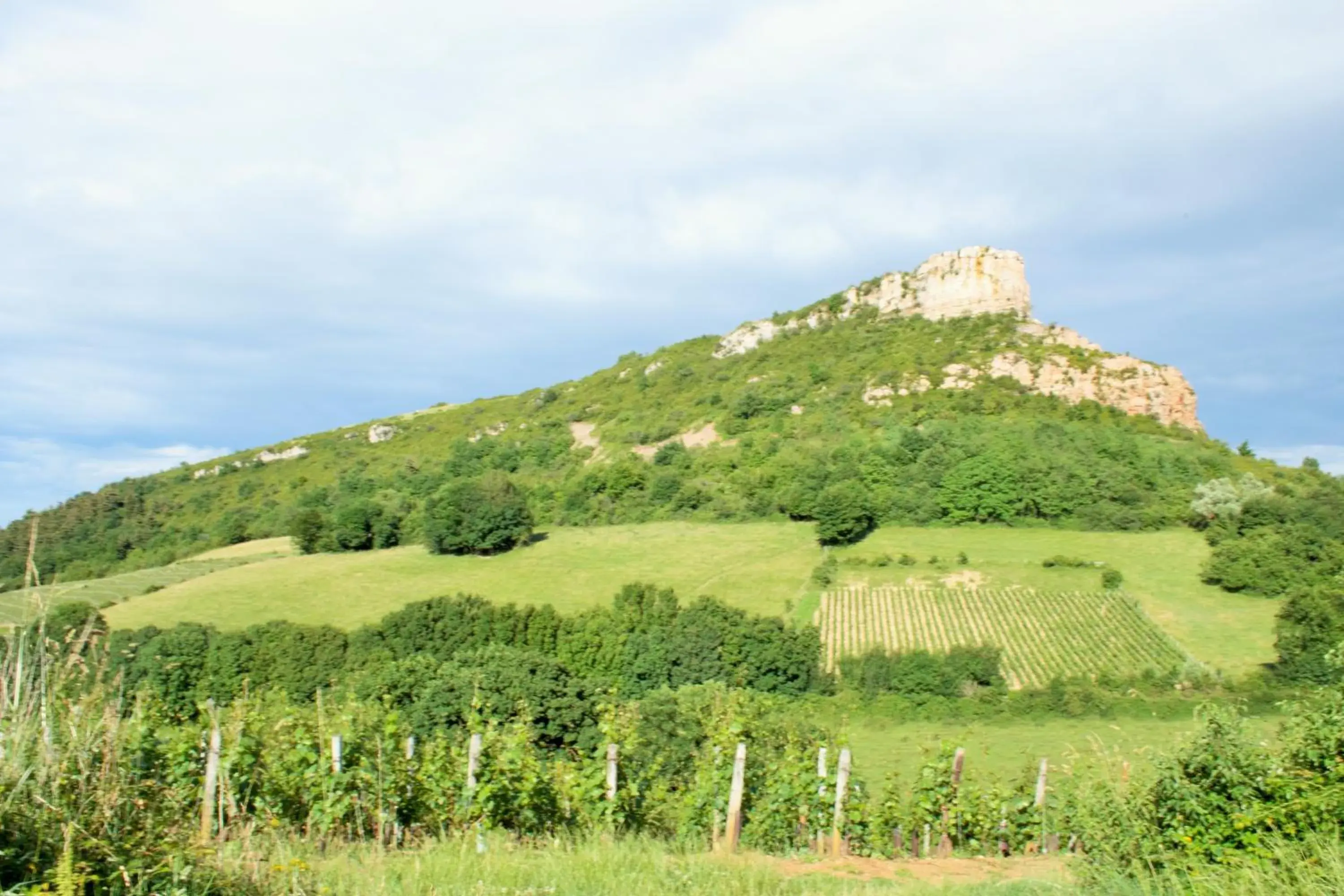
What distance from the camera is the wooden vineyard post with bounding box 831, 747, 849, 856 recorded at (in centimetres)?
1156

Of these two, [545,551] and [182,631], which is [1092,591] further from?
[182,631]

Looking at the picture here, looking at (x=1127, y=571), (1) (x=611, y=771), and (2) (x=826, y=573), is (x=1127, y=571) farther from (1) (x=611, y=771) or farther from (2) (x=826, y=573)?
(1) (x=611, y=771)

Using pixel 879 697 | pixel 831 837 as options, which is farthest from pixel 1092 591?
pixel 831 837

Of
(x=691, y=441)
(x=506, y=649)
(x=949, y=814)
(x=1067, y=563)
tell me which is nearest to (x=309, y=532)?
(x=506, y=649)

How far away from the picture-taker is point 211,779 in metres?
7.61

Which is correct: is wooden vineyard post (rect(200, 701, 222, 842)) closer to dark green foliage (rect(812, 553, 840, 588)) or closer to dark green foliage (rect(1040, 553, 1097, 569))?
dark green foliage (rect(812, 553, 840, 588))

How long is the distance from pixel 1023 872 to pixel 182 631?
47.1 metres

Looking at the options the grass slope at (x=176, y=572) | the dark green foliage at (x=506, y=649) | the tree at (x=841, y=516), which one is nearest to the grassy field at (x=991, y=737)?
the dark green foliage at (x=506, y=649)

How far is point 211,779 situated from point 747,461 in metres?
83.4

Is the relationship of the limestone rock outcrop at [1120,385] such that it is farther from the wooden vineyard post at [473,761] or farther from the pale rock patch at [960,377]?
the wooden vineyard post at [473,761]

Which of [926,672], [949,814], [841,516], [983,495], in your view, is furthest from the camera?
[983,495]

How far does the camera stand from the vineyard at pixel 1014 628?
45625 mm

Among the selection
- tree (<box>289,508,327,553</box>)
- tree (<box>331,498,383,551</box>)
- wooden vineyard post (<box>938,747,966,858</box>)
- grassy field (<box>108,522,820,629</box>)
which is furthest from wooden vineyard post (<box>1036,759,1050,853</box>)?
tree (<box>289,508,327,553</box>)

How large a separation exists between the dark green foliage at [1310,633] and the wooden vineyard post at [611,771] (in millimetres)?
40728
